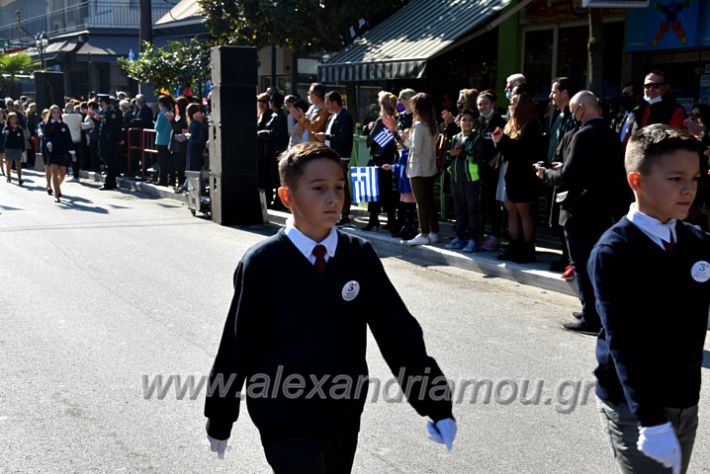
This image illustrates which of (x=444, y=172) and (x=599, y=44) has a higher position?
(x=599, y=44)

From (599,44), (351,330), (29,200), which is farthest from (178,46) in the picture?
(351,330)

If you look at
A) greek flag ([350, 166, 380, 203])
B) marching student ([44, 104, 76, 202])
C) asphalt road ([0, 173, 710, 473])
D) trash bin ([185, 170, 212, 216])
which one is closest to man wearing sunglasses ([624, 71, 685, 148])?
asphalt road ([0, 173, 710, 473])

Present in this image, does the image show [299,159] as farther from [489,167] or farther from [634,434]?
[489,167]

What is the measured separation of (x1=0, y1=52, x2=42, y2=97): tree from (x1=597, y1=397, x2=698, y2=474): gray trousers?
3947 centimetres

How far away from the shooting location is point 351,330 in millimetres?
2986

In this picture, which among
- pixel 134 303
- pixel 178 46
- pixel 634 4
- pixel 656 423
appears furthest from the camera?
pixel 178 46

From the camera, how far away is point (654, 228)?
2965mm

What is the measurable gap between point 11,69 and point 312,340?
129 feet

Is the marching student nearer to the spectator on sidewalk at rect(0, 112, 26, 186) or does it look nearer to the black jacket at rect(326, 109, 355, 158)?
the spectator on sidewalk at rect(0, 112, 26, 186)

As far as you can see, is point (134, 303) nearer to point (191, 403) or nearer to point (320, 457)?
point (191, 403)

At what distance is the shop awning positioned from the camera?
44.2ft

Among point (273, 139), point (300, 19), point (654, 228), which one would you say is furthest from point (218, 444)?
point (300, 19)

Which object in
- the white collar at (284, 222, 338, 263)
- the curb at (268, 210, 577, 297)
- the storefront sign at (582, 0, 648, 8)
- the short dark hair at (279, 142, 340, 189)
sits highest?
the storefront sign at (582, 0, 648, 8)

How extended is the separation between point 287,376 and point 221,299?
18.2 feet
